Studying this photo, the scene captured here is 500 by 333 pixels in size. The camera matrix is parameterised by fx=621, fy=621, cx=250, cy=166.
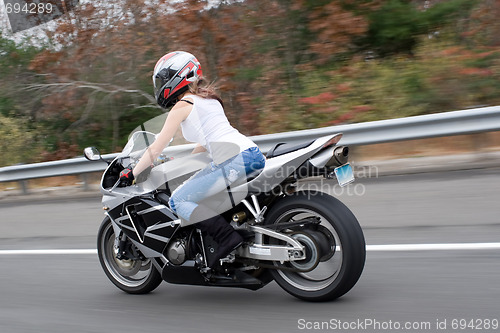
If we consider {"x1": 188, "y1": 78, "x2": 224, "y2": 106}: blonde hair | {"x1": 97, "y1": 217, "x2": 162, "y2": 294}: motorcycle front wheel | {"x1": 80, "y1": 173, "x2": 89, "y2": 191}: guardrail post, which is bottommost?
{"x1": 80, "y1": 173, "x2": 89, "y2": 191}: guardrail post

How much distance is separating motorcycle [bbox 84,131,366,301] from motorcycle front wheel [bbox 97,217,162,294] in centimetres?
2

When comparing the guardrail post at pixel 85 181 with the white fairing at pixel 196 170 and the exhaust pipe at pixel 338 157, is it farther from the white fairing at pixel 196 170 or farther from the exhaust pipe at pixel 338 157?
the exhaust pipe at pixel 338 157

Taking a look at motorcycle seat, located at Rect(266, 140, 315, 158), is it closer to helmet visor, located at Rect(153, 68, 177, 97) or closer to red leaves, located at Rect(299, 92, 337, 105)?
helmet visor, located at Rect(153, 68, 177, 97)

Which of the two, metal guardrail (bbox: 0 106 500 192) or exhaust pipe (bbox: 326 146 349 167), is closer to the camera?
exhaust pipe (bbox: 326 146 349 167)

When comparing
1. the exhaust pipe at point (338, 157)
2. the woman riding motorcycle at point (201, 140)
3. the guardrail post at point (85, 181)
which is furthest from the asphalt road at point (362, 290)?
the guardrail post at point (85, 181)

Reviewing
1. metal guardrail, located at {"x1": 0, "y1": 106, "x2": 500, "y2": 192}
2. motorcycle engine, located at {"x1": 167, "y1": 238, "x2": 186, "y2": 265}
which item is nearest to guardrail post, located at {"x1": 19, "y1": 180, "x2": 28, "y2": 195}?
metal guardrail, located at {"x1": 0, "y1": 106, "x2": 500, "y2": 192}

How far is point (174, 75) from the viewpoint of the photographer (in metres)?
4.46

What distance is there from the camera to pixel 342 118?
11.2m

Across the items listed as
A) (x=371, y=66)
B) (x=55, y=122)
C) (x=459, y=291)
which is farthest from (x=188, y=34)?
(x=459, y=291)

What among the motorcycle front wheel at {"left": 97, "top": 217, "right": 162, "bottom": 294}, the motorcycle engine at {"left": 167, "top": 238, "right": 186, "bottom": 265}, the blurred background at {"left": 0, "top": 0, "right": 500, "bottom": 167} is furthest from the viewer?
the blurred background at {"left": 0, "top": 0, "right": 500, "bottom": 167}
